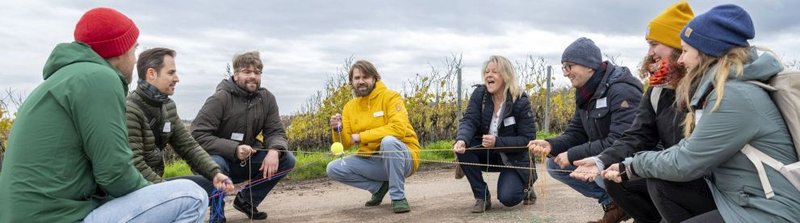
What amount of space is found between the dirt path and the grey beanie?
1.33 m

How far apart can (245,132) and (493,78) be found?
2249 millimetres

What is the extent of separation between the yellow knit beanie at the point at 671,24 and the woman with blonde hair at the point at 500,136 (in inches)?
75.9

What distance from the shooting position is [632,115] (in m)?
4.45

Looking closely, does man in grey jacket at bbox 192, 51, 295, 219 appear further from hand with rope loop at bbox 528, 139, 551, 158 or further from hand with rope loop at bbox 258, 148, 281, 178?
hand with rope loop at bbox 528, 139, 551, 158

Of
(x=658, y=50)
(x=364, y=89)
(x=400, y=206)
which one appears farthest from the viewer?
(x=364, y=89)

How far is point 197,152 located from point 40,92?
192 centimetres

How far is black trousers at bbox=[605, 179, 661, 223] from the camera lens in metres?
3.87

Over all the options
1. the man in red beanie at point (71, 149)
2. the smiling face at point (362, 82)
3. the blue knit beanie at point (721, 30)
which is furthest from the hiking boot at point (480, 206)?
the man in red beanie at point (71, 149)

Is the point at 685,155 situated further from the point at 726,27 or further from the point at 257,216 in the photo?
the point at 257,216

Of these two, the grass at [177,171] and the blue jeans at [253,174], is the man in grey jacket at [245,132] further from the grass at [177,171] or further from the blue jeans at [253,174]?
the grass at [177,171]

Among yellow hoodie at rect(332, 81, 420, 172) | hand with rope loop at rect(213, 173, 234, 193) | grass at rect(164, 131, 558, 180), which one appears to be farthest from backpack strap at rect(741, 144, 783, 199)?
grass at rect(164, 131, 558, 180)

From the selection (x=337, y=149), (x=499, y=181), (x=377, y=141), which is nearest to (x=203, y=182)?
(x=337, y=149)

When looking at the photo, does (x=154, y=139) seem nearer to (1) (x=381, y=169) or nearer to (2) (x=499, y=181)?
(1) (x=381, y=169)

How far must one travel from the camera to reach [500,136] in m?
5.73
